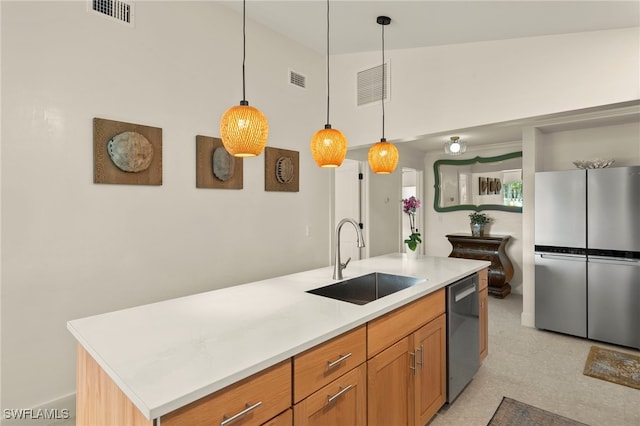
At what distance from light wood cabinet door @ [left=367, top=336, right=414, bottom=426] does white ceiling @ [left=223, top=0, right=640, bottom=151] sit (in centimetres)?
218

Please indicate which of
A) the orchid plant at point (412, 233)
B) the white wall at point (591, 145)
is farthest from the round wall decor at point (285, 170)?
the white wall at point (591, 145)

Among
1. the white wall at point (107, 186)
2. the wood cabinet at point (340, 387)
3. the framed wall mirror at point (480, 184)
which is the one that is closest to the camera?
the wood cabinet at point (340, 387)

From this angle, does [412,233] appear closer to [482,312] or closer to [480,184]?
[482,312]

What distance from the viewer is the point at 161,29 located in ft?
8.61

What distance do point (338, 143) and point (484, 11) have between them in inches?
56.3

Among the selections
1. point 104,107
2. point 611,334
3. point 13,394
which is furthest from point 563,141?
point 13,394

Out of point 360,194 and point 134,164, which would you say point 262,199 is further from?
point 360,194

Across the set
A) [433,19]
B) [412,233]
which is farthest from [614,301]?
[433,19]

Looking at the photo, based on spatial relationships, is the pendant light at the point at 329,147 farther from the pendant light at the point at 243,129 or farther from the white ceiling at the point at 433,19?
the white ceiling at the point at 433,19

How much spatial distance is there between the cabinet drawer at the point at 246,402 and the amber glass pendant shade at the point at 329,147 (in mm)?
1215

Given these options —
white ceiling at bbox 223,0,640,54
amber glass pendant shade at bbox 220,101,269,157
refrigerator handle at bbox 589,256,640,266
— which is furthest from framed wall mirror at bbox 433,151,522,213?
amber glass pendant shade at bbox 220,101,269,157

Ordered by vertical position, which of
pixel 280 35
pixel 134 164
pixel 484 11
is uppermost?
pixel 280 35

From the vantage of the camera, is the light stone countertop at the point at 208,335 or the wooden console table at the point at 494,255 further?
the wooden console table at the point at 494,255

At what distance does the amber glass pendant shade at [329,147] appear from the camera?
204cm
